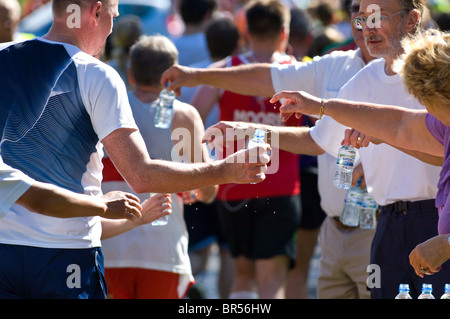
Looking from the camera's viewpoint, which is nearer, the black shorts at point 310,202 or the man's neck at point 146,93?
the man's neck at point 146,93

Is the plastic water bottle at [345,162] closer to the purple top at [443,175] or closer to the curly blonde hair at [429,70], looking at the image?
the purple top at [443,175]

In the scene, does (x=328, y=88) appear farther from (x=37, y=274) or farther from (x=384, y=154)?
(x=37, y=274)

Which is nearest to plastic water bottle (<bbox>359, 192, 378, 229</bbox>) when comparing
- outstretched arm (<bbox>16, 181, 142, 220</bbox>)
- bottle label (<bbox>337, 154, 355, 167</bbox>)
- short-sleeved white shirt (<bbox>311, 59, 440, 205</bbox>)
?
short-sleeved white shirt (<bbox>311, 59, 440, 205</bbox>)

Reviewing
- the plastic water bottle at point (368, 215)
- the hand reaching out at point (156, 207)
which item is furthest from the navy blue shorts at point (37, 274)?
the plastic water bottle at point (368, 215)

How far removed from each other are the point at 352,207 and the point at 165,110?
1280 millimetres

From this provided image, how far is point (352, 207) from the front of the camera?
15.6ft

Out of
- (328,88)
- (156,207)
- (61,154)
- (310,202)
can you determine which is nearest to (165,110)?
(156,207)

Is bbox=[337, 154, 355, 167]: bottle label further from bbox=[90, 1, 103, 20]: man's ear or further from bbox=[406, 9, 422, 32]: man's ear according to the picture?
bbox=[90, 1, 103, 20]: man's ear

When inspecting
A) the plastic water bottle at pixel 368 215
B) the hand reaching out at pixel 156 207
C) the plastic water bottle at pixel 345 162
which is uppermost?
the plastic water bottle at pixel 345 162

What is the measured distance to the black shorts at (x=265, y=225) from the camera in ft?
19.1

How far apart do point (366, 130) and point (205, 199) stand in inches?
59.3

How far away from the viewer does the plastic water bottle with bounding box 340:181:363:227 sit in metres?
4.65

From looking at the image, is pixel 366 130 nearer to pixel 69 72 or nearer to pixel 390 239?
pixel 390 239

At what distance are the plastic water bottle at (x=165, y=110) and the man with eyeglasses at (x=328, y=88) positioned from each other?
0.06 m
